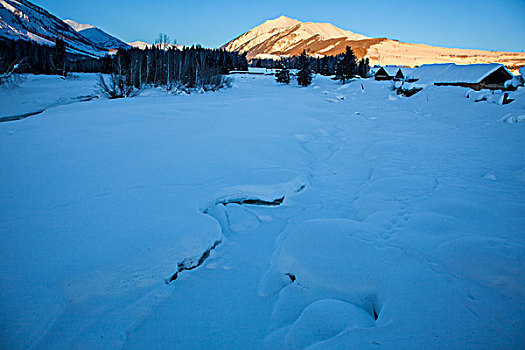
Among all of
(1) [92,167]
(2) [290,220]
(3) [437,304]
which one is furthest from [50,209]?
(3) [437,304]

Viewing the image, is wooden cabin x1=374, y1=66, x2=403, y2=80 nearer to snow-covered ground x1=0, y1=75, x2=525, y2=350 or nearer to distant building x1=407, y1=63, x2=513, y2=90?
distant building x1=407, y1=63, x2=513, y2=90

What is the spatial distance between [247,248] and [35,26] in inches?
8404

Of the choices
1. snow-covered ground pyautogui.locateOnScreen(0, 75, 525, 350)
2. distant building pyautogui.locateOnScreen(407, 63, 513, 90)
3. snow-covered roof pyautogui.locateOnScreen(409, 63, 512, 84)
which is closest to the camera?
snow-covered ground pyautogui.locateOnScreen(0, 75, 525, 350)

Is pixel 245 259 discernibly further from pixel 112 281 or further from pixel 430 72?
pixel 430 72

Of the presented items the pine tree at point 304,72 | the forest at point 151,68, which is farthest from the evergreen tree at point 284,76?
the pine tree at point 304,72

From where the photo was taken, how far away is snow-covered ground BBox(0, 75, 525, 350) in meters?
2.18

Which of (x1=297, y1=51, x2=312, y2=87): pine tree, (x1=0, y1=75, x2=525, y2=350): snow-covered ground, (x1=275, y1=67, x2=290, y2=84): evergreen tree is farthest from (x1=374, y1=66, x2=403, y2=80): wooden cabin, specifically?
(x1=0, y1=75, x2=525, y2=350): snow-covered ground

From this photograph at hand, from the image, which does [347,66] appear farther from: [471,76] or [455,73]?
[471,76]

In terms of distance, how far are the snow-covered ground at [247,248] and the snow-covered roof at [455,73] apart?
23879mm

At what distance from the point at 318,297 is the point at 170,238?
193cm

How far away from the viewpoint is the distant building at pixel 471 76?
23234 mm

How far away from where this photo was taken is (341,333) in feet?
6.75

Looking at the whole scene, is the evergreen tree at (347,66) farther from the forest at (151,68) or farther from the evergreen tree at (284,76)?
the evergreen tree at (284,76)

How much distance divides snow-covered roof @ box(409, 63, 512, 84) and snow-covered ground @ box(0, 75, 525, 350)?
23.9 metres
